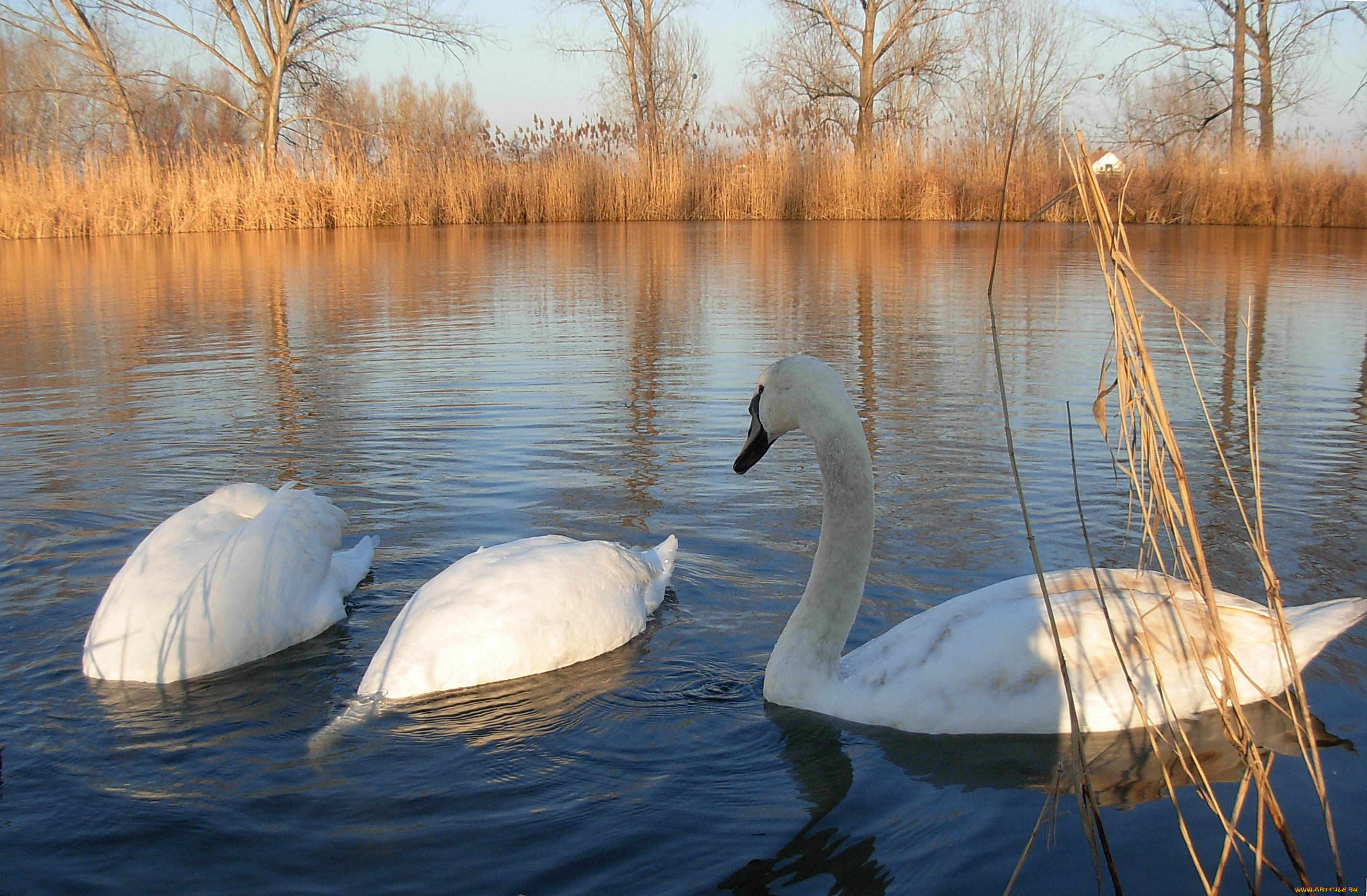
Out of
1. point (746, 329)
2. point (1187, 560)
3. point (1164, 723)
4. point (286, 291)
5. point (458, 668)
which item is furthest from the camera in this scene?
point (286, 291)

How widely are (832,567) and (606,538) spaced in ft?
5.68

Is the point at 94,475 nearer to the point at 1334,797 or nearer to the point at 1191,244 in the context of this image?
the point at 1334,797

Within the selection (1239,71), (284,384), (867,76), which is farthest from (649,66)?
(284,384)

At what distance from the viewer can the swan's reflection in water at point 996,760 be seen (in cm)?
266

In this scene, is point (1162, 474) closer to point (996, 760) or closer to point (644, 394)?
point (996, 760)

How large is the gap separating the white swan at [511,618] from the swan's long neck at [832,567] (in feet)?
2.28

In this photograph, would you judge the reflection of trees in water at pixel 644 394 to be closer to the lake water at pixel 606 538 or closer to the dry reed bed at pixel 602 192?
the lake water at pixel 606 538

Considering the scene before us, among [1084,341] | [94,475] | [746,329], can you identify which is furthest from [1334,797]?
[746,329]

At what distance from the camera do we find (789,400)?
3.30 metres

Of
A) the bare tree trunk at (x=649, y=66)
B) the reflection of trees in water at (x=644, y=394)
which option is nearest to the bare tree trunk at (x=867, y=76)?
the bare tree trunk at (x=649, y=66)

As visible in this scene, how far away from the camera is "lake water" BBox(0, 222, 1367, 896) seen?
2.62m

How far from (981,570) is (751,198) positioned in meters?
23.7

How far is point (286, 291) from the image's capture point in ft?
42.7

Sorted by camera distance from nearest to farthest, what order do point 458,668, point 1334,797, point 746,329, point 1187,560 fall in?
point 1187,560 → point 1334,797 → point 458,668 → point 746,329
